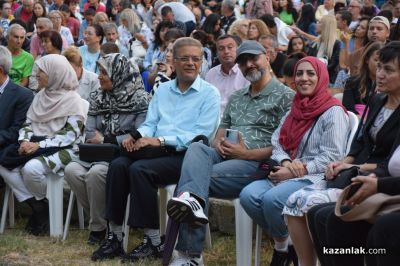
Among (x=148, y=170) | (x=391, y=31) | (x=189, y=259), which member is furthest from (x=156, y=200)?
(x=391, y=31)

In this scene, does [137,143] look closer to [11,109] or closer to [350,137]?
[350,137]

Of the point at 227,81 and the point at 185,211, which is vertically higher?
the point at 227,81

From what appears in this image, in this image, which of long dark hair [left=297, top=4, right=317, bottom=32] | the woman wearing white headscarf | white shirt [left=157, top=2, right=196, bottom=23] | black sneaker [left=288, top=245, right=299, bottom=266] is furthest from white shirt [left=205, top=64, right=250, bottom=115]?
long dark hair [left=297, top=4, right=317, bottom=32]

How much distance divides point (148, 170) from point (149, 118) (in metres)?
0.67

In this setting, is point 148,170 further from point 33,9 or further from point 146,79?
point 33,9

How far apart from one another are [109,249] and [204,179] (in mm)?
1068

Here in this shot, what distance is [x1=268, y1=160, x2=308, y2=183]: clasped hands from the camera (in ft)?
17.9

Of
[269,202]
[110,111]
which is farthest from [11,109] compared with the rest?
[269,202]

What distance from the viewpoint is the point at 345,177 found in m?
4.91

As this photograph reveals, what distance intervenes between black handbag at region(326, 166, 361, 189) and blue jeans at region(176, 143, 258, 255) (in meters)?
0.93

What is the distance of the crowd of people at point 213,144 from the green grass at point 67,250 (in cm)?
14

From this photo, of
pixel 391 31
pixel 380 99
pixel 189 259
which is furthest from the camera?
pixel 391 31

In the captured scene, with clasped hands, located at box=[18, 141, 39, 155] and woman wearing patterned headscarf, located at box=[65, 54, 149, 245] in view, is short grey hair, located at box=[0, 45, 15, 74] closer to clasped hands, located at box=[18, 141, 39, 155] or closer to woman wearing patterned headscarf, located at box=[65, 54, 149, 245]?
clasped hands, located at box=[18, 141, 39, 155]

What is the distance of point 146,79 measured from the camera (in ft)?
33.0
